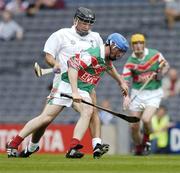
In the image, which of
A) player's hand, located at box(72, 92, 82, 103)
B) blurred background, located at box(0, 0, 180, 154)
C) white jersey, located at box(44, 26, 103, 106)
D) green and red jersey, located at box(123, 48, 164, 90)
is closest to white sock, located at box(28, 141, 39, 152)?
white jersey, located at box(44, 26, 103, 106)

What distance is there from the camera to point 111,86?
2417 cm

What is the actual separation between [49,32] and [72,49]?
12122mm

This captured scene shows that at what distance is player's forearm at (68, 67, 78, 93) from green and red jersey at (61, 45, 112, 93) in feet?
0.21

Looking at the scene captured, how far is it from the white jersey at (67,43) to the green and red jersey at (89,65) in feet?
2.11

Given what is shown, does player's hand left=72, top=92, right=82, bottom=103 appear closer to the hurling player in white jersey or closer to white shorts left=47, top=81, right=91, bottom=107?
white shorts left=47, top=81, right=91, bottom=107

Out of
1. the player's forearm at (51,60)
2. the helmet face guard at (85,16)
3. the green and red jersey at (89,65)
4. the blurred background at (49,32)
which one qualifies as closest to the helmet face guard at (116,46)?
the green and red jersey at (89,65)

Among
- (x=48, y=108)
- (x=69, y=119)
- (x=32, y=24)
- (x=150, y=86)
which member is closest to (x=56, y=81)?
(x=48, y=108)

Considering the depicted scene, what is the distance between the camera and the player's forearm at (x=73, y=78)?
12.8 m

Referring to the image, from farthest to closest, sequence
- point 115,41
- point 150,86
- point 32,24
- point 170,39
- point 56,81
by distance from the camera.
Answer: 1. point 32,24
2. point 170,39
3. point 150,86
4. point 56,81
5. point 115,41

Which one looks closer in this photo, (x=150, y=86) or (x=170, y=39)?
(x=150, y=86)

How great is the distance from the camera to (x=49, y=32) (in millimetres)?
26125

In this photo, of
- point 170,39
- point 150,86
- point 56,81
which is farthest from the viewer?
point 170,39

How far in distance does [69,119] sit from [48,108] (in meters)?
9.81

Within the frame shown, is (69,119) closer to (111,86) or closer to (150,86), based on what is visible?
(111,86)
